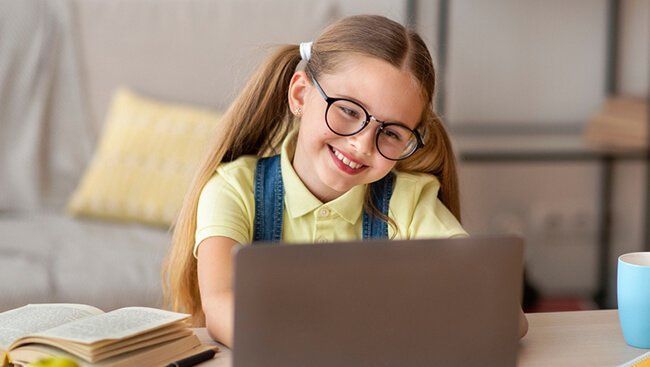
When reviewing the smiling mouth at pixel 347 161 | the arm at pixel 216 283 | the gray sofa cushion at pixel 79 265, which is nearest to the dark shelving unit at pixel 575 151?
the gray sofa cushion at pixel 79 265

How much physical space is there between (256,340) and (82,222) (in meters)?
1.76

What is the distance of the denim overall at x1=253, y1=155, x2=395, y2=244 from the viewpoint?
1.50 m

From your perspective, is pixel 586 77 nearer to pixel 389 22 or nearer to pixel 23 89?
pixel 23 89

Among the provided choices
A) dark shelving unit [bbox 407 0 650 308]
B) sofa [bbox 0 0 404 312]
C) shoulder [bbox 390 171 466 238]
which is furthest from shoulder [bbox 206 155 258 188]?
dark shelving unit [bbox 407 0 650 308]

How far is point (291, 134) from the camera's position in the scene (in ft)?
5.09

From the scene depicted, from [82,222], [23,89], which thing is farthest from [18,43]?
[82,222]

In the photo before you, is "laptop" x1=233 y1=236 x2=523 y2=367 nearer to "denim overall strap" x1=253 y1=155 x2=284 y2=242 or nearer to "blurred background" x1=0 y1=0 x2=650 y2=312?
"denim overall strap" x1=253 y1=155 x2=284 y2=242

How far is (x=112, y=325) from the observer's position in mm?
1167

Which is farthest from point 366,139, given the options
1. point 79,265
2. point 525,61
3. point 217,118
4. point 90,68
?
point 525,61

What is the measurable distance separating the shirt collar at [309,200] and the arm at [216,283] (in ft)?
0.47

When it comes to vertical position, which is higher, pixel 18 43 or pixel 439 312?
pixel 18 43

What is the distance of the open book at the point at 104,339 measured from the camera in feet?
3.64

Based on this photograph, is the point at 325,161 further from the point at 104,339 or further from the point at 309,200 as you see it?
the point at 104,339

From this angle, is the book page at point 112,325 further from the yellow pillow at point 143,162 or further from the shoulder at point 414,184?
the yellow pillow at point 143,162
